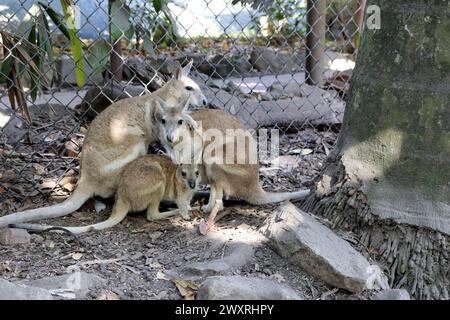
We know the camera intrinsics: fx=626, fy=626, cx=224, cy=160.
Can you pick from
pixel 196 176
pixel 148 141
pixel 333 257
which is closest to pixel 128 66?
pixel 148 141

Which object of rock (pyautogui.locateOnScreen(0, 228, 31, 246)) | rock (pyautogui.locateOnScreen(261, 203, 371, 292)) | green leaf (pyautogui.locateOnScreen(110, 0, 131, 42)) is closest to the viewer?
rock (pyautogui.locateOnScreen(261, 203, 371, 292))

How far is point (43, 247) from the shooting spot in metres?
3.81

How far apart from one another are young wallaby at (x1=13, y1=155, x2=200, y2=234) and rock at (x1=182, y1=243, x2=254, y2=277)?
870 millimetres

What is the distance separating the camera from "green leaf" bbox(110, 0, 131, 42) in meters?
4.29

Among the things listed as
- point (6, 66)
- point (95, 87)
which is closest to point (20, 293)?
point (6, 66)

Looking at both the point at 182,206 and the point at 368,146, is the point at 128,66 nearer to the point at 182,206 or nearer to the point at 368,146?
the point at 182,206

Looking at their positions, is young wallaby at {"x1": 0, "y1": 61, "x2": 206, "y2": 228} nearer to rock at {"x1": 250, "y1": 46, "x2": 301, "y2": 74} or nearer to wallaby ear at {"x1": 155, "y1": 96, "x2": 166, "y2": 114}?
wallaby ear at {"x1": 155, "y1": 96, "x2": 166, "y2": 114}

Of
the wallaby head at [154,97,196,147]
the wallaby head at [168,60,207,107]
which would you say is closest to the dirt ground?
the wallaby head at [154,97,196,147]

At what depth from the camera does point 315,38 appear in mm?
6523

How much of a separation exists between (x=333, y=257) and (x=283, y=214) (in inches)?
15.7

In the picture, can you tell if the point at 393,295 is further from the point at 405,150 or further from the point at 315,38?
the point at 315,38

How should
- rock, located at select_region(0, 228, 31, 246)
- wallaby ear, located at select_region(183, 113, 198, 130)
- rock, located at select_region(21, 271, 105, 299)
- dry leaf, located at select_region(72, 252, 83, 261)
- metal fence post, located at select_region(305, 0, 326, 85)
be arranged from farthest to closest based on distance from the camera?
metal fence post, located at select_region(305, 0, 326, 85)
wallaby ear, located at select_region(183, 113, 198, 130)
rock, located at select_region(0, 228, 31, 246)
dry leaf, located at select_region(72, 252, 83, 261)
rock, located at select_region(21, 271, 105, 299)

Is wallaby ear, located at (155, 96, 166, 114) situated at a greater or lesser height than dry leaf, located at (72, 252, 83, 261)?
greater

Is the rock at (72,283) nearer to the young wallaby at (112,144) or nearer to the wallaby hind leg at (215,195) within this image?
the young wallaby at (112,144)
